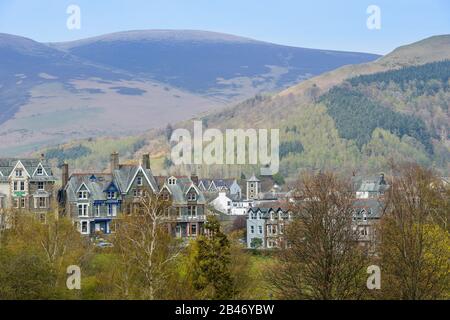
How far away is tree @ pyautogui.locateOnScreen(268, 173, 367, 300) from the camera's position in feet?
140

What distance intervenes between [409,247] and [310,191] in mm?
5878

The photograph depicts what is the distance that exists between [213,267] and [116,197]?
3930cm

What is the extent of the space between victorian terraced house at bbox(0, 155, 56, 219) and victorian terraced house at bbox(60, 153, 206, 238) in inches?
52.8

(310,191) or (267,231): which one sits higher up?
(310,191)

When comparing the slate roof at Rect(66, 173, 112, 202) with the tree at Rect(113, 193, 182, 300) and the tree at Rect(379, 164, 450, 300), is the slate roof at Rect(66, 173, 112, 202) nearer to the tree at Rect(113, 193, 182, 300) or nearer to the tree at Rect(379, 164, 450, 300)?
the tree at Rect(113, 193, 182, 300)

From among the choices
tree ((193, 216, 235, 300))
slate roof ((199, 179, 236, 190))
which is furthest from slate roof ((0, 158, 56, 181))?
slate roof ((199, 179, 236, 190))

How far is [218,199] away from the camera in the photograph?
5374 inches

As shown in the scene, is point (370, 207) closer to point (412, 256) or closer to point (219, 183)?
point (412, 256)

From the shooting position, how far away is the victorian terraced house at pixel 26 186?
8044 cm

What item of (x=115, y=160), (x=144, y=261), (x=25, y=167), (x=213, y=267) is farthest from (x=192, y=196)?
(x=213, y=267)

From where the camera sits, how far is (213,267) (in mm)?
42156

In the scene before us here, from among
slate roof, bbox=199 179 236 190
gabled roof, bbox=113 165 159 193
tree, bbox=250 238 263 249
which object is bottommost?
tree, bbox=250 238 263 249
